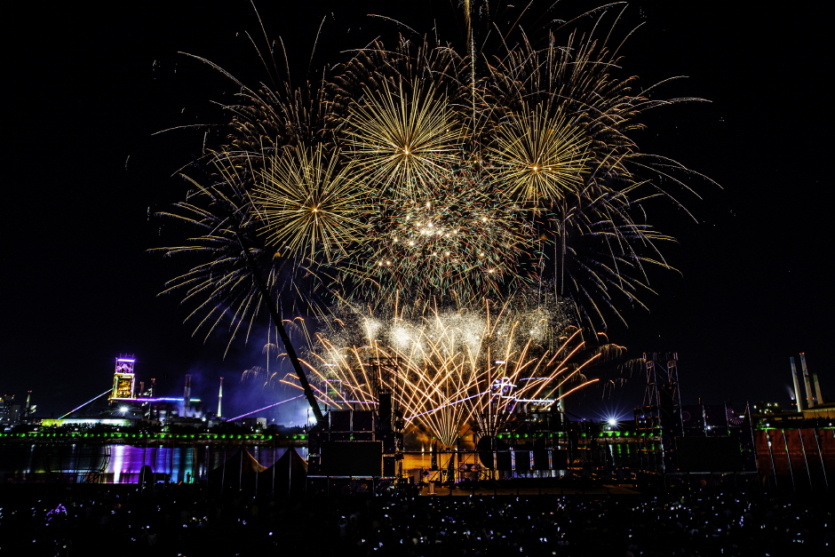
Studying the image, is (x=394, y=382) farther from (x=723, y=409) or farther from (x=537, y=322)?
(x=723, y=409)

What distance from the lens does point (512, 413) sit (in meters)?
36.2

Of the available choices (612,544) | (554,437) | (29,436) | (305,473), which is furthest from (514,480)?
(29,436)

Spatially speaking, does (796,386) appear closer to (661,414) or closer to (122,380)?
(661,414)

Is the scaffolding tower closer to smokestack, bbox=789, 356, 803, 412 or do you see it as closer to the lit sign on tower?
smokestack, bbox=789, 356, 803, 412

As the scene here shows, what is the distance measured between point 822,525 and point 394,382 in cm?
1892

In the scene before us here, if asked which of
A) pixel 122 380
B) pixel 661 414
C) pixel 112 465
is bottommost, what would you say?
pixel 112 465

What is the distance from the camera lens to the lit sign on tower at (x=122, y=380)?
637 feet

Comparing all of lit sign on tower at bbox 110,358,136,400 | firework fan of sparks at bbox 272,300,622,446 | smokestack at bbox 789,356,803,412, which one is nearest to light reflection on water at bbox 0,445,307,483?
firework fan of sparks at bbox 272,300,622,446

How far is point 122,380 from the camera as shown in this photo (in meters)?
196

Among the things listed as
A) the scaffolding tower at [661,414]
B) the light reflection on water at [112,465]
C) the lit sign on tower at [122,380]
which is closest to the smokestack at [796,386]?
the light reflection on water at [112,465]

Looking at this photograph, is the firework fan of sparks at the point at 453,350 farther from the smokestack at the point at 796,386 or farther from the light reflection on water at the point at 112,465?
the smokestack at the point at 796,386

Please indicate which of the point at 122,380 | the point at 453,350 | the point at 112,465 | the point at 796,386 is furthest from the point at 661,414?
the point at 122,380

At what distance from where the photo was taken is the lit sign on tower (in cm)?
19425

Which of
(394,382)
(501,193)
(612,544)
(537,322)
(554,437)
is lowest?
(612,544)
